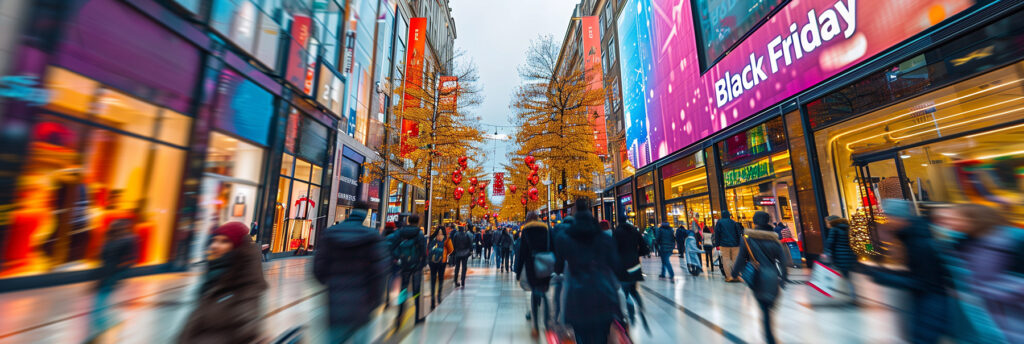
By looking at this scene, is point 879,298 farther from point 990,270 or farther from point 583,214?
point 583,214

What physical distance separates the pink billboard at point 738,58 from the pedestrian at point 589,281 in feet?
31.3

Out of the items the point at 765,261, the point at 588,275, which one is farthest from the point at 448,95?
the point at 588,275

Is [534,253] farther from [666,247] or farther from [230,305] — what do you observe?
[666,247]

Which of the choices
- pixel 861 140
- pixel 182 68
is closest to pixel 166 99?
pixel 182 68

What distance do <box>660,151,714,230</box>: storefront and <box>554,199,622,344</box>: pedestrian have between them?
12.6m

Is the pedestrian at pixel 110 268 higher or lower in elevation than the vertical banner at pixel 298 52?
lower

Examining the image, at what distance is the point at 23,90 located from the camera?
668 centimetres

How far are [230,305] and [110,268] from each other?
119 inches

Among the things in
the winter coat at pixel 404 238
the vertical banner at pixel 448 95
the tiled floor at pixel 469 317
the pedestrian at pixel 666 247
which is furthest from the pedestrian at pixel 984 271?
the vertical banner at pixel 448 95

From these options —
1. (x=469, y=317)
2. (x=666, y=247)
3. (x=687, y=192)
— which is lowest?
(x=469, y=317)

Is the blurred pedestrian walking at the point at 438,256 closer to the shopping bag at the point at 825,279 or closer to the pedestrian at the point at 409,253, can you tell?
the pedestrian at the point at 409,253

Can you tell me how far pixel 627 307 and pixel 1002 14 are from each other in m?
8.66

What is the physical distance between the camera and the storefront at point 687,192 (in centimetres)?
1625

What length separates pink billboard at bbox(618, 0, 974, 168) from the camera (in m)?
8.06
